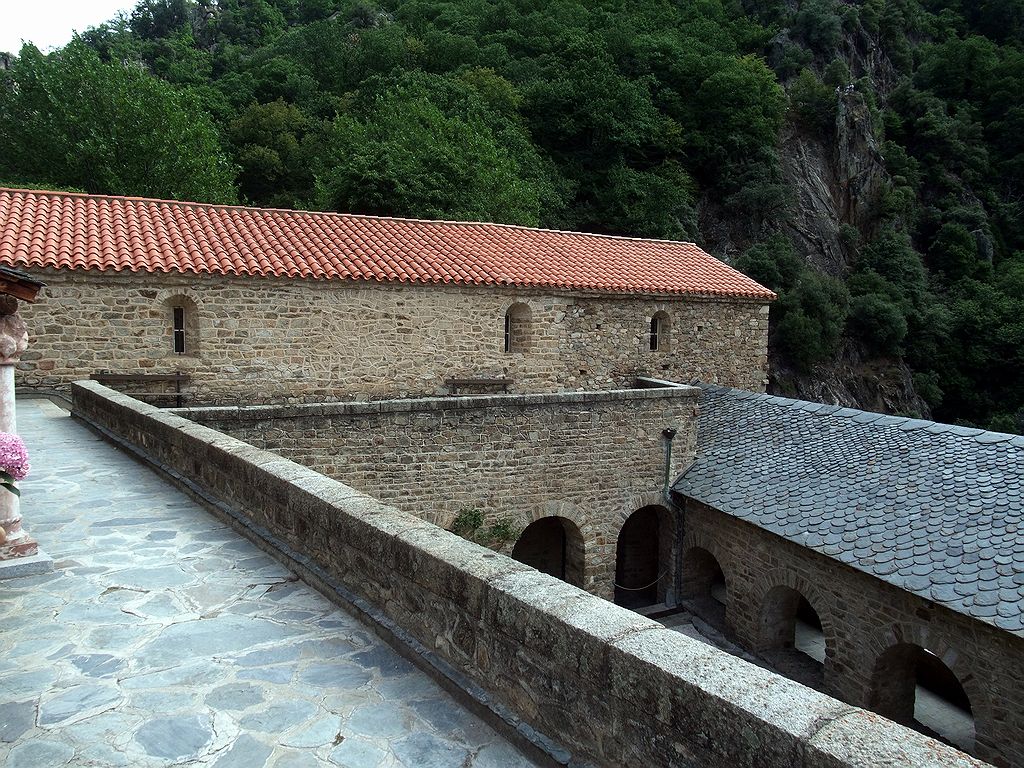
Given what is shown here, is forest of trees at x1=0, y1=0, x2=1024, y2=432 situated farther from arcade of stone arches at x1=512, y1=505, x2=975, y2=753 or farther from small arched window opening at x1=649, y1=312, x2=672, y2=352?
arcade of stone arches at x1=512, y1=505, x2=975, y2=753

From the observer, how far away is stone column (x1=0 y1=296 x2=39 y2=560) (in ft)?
15.6

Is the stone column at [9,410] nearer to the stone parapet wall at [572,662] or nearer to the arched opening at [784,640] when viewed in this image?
the stone parapet wall at [572,662]

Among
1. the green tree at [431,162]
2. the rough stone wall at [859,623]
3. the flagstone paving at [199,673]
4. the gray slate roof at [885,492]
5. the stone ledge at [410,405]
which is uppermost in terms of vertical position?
the green tree at [431,162]

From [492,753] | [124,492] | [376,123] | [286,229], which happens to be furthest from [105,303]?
[376,123]

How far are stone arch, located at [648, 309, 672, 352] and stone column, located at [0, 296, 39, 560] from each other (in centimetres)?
1514

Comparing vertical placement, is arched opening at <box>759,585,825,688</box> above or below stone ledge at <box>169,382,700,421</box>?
below

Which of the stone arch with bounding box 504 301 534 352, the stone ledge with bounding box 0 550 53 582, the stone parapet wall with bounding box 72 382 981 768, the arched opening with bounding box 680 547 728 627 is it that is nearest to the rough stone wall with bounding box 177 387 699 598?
the arched opening with bounding box 680 547 728 627

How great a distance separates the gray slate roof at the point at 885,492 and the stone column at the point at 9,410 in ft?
30.1

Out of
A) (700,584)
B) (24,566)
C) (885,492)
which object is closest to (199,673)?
(24,566)

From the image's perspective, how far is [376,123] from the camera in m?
31.0

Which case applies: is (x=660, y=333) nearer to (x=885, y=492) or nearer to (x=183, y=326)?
(x=885, y=492)

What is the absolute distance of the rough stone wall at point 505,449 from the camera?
10.6 metres

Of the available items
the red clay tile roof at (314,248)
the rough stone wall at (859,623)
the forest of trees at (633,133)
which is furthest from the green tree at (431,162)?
the rough stone wall at (859,623)

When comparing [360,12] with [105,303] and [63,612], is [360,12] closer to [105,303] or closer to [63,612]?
[105,303]
